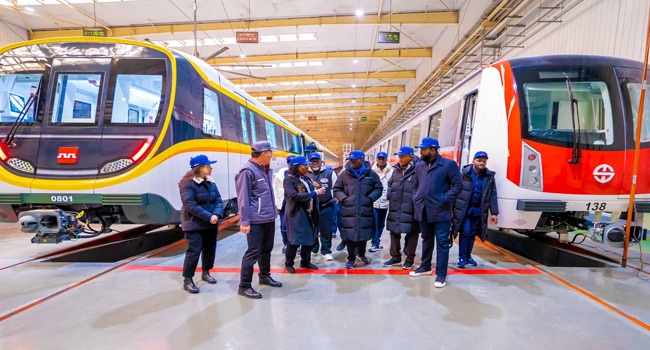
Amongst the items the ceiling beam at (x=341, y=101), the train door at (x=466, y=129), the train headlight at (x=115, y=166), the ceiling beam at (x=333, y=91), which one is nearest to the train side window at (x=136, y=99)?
the train headlight at (x=115, y=166)

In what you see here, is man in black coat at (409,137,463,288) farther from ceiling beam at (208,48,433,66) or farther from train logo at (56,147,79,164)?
ceiling beam at (208,48,433,66)

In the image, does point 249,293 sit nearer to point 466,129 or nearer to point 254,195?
point 254,195

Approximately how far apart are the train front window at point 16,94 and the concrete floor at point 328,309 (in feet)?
6.59

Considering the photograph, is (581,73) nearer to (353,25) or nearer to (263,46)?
(353,25)

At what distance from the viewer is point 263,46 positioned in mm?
12703

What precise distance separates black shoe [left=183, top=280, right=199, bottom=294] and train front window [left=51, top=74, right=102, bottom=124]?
2443 millimetres

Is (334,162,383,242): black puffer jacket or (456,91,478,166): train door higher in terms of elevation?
(456,91,478,166): train door

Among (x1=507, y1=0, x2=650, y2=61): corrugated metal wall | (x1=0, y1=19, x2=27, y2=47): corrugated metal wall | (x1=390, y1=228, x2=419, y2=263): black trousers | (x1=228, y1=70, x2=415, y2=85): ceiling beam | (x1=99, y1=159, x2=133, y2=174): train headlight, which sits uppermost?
(x1=228, y1=70, x2=415, y2=85): ceiling beam

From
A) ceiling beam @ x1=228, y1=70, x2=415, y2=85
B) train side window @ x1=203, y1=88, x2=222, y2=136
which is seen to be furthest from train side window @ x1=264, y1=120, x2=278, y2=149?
ceiling beam @ x1=228, y1=70, x2=415, y2=85

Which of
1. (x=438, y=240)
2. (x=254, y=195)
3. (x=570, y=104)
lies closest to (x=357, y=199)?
(x=438, y=240)

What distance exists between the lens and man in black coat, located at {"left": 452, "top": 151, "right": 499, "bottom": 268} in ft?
13.5

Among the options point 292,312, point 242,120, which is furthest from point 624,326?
point 242,120

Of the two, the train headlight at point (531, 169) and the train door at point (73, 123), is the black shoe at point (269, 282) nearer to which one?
the train door at point (73, 123)

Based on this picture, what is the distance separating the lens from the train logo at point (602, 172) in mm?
4016
